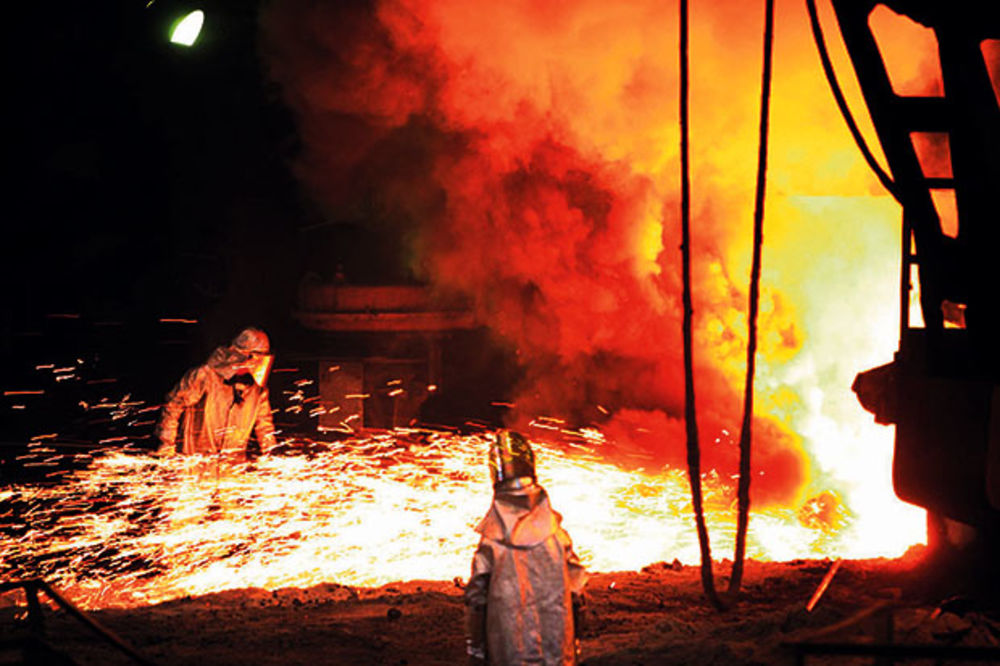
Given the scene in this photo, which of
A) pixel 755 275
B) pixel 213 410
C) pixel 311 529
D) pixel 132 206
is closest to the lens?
pixel 755 275

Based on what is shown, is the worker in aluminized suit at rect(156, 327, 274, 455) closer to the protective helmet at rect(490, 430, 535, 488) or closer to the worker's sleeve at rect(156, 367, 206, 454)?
the worker's sleeve at rect(156, 367, 206, 454)

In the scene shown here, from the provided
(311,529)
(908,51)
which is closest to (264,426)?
(311,529)

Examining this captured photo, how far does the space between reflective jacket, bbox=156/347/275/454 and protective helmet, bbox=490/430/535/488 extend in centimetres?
481

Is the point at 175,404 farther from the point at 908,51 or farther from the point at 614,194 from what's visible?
the point at 908,51

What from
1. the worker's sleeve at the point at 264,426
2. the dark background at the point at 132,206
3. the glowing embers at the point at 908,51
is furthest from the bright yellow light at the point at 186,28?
the glowing embers at the point at 908,51

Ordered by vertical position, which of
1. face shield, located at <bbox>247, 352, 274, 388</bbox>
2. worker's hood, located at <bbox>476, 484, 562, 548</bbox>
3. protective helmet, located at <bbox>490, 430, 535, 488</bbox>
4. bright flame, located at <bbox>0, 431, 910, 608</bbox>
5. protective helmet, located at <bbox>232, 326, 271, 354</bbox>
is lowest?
bright flame, located at <bbox>0, 431, 910, 608</bbox>

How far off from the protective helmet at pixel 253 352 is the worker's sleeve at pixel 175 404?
1.21 ft

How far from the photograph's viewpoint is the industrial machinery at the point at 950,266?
370cm

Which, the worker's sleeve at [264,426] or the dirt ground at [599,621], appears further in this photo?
the worker's sleeve at [264,426]

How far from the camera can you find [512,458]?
338 cm

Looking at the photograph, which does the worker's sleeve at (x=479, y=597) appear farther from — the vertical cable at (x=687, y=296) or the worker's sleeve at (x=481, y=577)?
the vertical cable at (x=687, y=296)

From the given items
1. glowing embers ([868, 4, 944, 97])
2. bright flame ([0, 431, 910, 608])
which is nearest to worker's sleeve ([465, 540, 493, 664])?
bright flame ([0, 431, 910, 608])

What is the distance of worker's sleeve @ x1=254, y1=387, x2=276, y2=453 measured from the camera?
7.73 meters

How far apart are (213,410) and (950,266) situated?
20.1 ft
